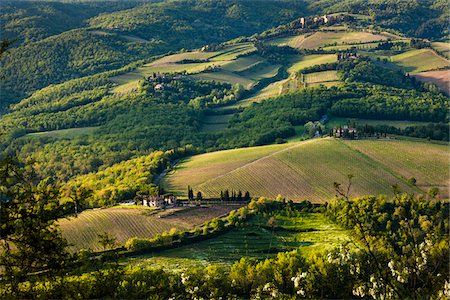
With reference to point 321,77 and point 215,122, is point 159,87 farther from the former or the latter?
point 321,77

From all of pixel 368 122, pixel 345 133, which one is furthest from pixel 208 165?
pixel 368 122

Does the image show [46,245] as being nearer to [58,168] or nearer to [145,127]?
[58,168]

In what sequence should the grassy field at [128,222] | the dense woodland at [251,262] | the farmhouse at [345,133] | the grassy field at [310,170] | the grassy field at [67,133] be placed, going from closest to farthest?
1. the dense woodland at [251,262]
2. the grassy field at [128,222]
3. the grassy field at [310,170]
4. the farmhouse at [345,133]
5. the grassy field at [67,133]

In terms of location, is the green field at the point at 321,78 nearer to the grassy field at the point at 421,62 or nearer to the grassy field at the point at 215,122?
the grassy field at the point at 421,62

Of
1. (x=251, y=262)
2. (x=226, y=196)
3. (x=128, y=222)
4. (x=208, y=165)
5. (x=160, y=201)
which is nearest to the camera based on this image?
(x=251, y=262)

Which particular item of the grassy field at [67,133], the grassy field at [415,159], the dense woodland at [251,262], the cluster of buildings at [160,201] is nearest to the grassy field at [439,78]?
the grassy field at [415,159]

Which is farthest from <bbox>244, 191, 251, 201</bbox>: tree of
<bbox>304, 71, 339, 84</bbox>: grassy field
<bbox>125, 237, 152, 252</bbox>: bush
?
<bbox>304, 71, 339, 84</bbox>: grassy field
